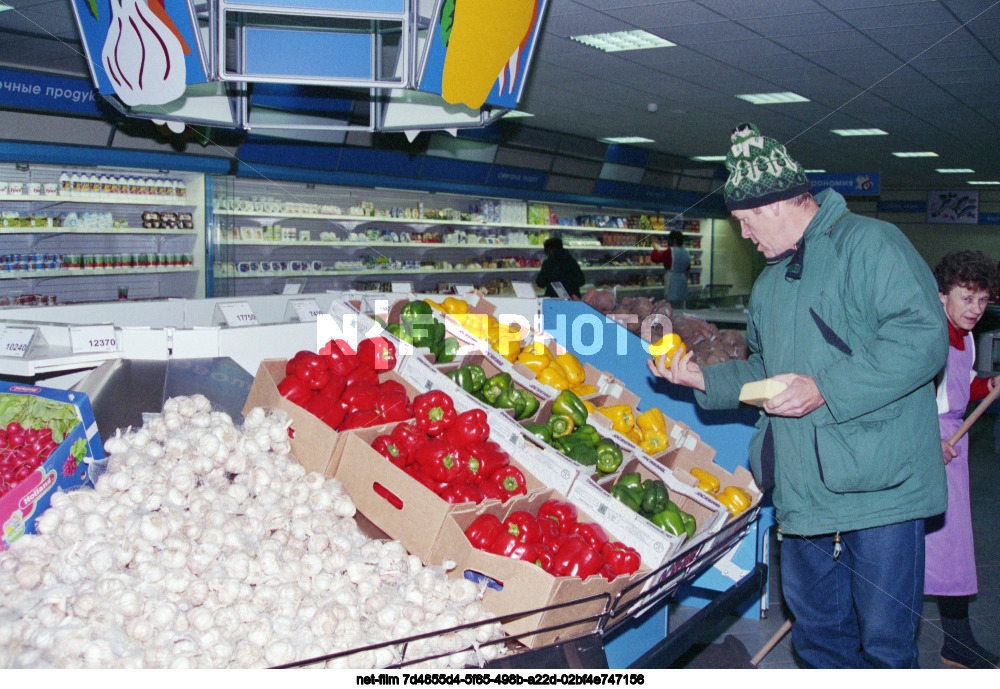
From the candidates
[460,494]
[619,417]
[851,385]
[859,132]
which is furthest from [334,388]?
[859,132]

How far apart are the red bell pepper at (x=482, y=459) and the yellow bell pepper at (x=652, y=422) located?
1129mm

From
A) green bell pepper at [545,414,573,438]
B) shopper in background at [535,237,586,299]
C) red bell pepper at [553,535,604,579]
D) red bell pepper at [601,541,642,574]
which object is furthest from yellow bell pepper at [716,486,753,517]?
shopper in background at [535,237,586,299]

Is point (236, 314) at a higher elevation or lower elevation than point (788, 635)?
higher

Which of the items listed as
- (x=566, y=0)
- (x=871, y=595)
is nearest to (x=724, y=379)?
(x=871, y=595)

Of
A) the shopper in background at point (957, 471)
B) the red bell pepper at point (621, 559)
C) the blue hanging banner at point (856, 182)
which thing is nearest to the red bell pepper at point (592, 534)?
the red bell pepper at point (621, 559)

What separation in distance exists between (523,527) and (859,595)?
0.93 m

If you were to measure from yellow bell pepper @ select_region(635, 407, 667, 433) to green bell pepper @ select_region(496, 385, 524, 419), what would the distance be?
0.73m

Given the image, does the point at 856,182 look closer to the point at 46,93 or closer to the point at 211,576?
the point at 46,93

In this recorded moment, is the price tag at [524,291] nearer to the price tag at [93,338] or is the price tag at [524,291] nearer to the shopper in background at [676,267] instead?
the price tag at [93,338]

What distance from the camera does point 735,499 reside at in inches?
120

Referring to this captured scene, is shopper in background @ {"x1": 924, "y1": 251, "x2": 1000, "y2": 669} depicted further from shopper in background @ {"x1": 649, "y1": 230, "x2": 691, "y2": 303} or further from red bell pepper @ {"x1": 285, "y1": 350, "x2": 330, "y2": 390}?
shopper in background @ {"x1": 649, "y1": 230, "x2": 691, "y2": 303}

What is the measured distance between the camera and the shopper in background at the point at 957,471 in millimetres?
3119

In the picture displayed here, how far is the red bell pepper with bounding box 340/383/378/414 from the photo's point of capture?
2631 mm
